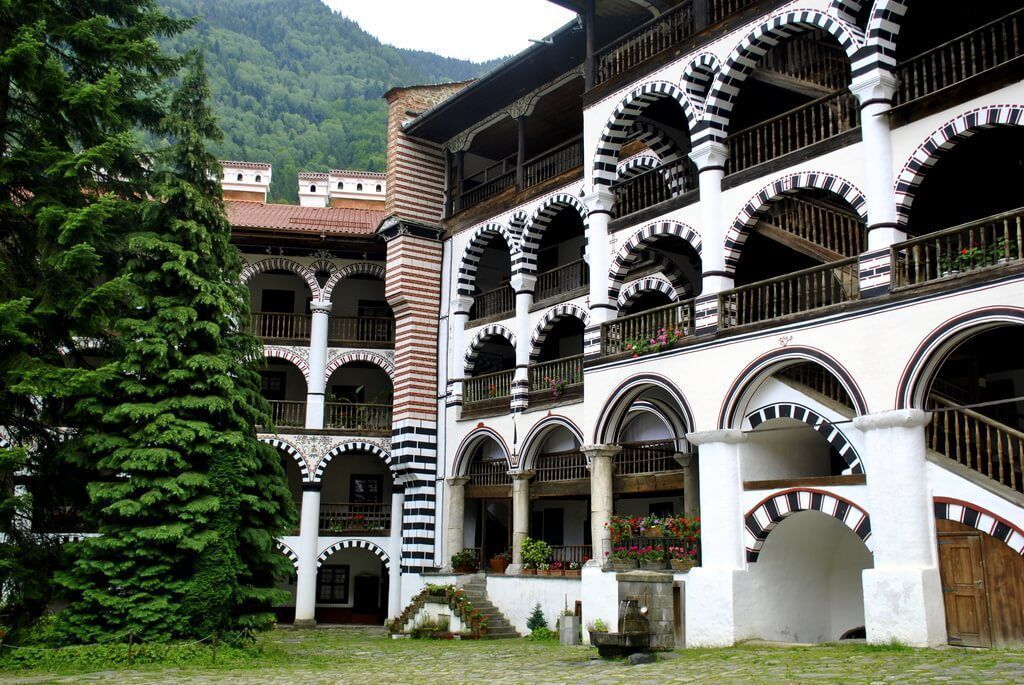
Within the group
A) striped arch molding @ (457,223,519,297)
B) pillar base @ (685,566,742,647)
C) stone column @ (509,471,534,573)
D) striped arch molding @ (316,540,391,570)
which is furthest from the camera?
striped arch molding @ (316,540,391,570)

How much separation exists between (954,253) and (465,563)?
12597 mm

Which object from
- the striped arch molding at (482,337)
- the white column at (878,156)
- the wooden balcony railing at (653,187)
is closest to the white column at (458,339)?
the striped arch molding at (482,337)

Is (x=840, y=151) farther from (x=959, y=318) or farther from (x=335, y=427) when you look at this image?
(x=335, y=427)

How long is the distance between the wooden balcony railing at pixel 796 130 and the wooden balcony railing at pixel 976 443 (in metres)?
4.29

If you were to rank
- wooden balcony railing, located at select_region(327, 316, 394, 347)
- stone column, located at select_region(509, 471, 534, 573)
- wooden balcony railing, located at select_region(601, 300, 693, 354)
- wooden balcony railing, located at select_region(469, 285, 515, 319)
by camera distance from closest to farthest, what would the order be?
wooden balcony railing, located at select_region(601, 300, 693, 354), stone column, located at select_region(509, 471, 534, 573), wooden balcony railing, located at select_region(469, 285, 515, 319), wooden balcony railing, located at select_region(327, 316, 394, 347)

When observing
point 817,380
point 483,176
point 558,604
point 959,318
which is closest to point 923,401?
point 959,318

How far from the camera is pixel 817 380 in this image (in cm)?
1527

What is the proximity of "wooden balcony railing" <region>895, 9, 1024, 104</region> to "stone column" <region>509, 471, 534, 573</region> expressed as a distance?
35.5ft

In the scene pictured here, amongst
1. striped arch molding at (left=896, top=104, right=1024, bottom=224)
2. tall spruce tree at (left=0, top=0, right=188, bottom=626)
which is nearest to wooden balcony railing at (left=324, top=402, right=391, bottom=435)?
tall spruce tree at (left=0, top=0, right=188, bottom=626)

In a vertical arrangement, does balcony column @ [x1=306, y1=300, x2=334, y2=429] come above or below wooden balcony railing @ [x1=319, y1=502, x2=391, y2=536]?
above

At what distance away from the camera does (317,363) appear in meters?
26.5

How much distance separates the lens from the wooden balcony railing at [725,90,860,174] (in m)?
15.0

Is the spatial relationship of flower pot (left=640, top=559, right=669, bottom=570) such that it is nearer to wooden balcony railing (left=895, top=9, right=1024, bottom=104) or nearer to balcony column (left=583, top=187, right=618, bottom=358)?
balcony column (left=583, top=187, right=618, bottom=358)

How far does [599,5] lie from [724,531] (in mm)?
10191
